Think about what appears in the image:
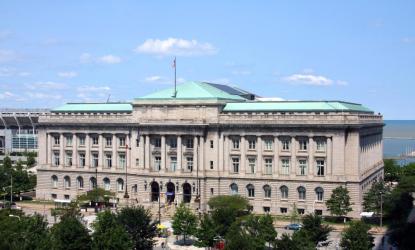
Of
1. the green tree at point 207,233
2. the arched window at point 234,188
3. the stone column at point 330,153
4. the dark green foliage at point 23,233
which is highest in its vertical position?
the stone column at point 330,153

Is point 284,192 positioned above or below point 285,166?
below

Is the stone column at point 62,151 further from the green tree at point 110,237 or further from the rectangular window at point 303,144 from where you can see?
the green tree at point 110,237

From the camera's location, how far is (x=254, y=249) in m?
57.3

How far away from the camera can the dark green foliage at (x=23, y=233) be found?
57.2m

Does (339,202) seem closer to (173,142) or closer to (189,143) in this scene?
(189,143)

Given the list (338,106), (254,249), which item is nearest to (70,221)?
(254,249)

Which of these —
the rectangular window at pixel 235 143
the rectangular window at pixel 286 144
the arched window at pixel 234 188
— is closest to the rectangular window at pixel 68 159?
the arched window at pixel 234 188

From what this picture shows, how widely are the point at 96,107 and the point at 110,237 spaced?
55075 mm

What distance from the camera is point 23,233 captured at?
6328cm

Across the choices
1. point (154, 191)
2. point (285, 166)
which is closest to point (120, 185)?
point (154, 191)

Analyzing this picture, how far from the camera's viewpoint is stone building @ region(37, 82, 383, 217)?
93250 mm

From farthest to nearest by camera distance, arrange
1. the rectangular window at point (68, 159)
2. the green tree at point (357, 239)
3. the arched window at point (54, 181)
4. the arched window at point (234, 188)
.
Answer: the arched window at point (54, 181)
the rectangular window at point (68, 159)
the arched window at point (234, 188)
the green tree at point (357, 239)

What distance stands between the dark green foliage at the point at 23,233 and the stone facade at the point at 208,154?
35691 millimetres

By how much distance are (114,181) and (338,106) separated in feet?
128
